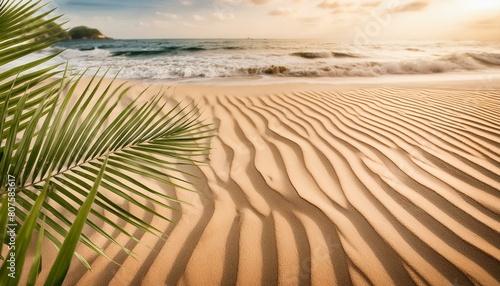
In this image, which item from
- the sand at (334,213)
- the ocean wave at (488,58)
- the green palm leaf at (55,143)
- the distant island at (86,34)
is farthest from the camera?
the distant island at (86,34)

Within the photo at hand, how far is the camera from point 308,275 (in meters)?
1.27

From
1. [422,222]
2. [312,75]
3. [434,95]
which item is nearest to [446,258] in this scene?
[422,222]

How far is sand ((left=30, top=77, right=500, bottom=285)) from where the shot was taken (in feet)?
4.21

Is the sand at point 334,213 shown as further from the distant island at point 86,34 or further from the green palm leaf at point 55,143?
the distant island at point 86,34

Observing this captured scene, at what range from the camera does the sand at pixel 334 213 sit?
1.28m

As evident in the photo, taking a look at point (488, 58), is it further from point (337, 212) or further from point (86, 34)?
point (86, 34)

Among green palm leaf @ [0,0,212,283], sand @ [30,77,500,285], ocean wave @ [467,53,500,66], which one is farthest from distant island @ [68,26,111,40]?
green palm leaf @ [0,0,212,283]

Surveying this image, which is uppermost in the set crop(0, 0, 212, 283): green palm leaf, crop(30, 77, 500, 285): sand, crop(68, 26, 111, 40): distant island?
crop(68, 26, 111, 40): distant island

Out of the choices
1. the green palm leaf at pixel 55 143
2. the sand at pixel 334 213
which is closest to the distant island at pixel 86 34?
the sand at pixel 334 213

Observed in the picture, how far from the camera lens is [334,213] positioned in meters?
1.63

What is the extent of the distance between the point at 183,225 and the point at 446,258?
140 centimetres

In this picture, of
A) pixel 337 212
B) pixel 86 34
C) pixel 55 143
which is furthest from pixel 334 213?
pixel 86 34

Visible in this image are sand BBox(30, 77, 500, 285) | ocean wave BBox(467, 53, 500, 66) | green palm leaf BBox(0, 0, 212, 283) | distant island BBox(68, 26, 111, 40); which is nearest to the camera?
green palm leaf BBox(0, 0, 212, 283)

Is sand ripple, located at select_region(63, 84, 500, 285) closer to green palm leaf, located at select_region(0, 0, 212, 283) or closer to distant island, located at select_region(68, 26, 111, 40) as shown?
green palm leaf, located at select_region(0, 0, 212, 283)
